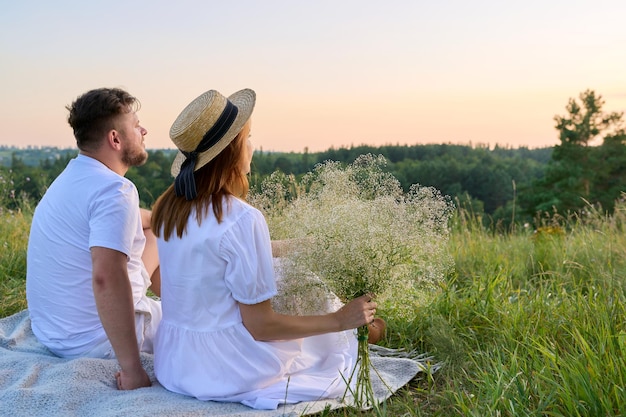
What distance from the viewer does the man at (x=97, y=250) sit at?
2896mm

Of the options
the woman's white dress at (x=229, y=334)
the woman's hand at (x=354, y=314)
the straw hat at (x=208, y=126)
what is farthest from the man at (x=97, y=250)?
the woman's hand at (x=354, y=314)

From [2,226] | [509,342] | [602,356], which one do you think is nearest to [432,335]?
[509,342]

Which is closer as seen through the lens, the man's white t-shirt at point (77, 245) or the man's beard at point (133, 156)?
the man's white t-shirt at point (77, 245)

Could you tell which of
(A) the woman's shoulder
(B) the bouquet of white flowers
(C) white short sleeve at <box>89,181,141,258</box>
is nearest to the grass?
(B) the bouquet of white flowers

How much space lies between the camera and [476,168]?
41.4 meters

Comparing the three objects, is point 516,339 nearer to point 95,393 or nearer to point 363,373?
point 363,373

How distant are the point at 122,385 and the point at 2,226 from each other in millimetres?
4897

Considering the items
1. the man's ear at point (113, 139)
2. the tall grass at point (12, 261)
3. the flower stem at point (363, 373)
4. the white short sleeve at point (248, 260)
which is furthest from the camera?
the tall grass at point (12, 261)

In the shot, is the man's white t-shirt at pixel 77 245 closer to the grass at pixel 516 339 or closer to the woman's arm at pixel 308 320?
the woman's arm at pixel 308 320

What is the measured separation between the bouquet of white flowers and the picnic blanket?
423mm

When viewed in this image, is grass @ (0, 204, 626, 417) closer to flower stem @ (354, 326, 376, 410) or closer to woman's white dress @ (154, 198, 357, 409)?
flower stem @ (354, 326, 376, 410)

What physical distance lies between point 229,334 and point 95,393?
0.73 m

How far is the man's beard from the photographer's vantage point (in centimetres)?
334

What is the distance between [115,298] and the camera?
287 cm
